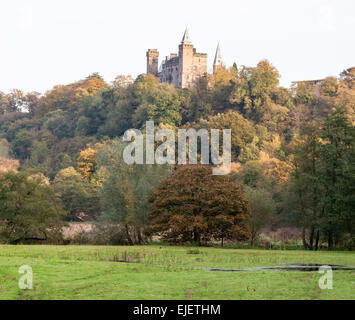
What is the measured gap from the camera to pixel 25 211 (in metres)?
36.5

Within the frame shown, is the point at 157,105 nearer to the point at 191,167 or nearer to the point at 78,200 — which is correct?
the point at 78,200

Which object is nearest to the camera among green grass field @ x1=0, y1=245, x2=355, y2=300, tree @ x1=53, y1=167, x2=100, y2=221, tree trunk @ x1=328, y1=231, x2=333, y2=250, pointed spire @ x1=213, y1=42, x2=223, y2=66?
green grass field @ x1=0, y1=245, x2=355, y2=300

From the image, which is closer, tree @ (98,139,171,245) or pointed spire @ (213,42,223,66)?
tree @ (98,139,171,245)

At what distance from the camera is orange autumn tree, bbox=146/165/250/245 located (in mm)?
34656

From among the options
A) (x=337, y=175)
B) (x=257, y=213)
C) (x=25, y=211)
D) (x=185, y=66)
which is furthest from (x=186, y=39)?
(x=337, y=175)

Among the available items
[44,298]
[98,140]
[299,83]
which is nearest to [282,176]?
[299,83]

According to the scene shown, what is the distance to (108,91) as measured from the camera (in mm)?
99938

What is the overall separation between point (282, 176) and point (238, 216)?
25.5 meters

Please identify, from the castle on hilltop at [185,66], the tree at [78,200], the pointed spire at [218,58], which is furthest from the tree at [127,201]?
the pointed spire at [218,58]

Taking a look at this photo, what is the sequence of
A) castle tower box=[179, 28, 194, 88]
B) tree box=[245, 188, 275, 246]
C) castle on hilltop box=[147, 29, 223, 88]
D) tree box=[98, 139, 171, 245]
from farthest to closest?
castle on hilltop box=[147, 29, 223, 88] < castle tower box=[179, 28, 194, 88] < tree box=[245, 188, 275, 246] < tree box=[98, 139, 171, 245]

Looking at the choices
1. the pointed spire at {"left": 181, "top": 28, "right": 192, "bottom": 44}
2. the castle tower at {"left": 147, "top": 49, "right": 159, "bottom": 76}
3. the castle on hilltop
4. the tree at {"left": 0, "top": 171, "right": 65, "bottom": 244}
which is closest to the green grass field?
the tree at {"left": 0, "top": 171, "right": 65, "bottom": 244}

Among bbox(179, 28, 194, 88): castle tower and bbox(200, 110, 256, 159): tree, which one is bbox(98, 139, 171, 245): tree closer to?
bbox(200, 110, 256, 159): tree

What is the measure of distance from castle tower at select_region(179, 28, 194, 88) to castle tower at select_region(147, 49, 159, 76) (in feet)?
44.8
